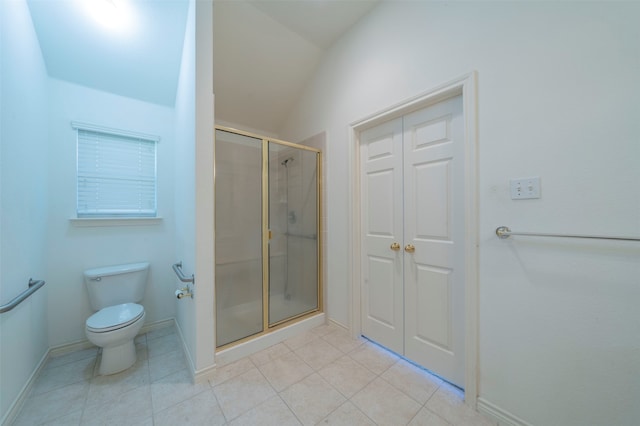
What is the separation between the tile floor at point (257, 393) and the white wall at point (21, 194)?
239mm

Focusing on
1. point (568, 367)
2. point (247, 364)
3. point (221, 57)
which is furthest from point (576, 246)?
point (221, 57)

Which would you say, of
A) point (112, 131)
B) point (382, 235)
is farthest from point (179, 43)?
point (382, 235)

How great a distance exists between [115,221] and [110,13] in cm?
161

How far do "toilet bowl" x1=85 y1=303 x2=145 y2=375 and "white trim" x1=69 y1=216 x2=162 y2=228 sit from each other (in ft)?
2.44

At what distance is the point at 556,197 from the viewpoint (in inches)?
40.7

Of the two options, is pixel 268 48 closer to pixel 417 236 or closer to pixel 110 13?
pixel 110 13

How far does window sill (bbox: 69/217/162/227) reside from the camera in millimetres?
1865

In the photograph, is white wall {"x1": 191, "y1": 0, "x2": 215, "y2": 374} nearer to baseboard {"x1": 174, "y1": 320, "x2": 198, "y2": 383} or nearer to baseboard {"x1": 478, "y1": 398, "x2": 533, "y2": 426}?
baseboard {"x1": 174, "y1": 320, "x2": 198, "y2": 383}

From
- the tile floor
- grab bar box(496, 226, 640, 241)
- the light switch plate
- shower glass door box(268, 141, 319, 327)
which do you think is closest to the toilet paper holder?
the tile floor

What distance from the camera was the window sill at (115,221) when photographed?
6.12 ft

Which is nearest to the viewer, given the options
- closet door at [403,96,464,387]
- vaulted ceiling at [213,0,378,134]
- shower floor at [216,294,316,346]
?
closet door at [403,96,464,387]

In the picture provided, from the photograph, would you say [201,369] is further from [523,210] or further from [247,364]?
[523,210]

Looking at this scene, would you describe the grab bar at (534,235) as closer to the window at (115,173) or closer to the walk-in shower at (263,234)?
the walk-in shower at (263,234)

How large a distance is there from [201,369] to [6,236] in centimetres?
136
